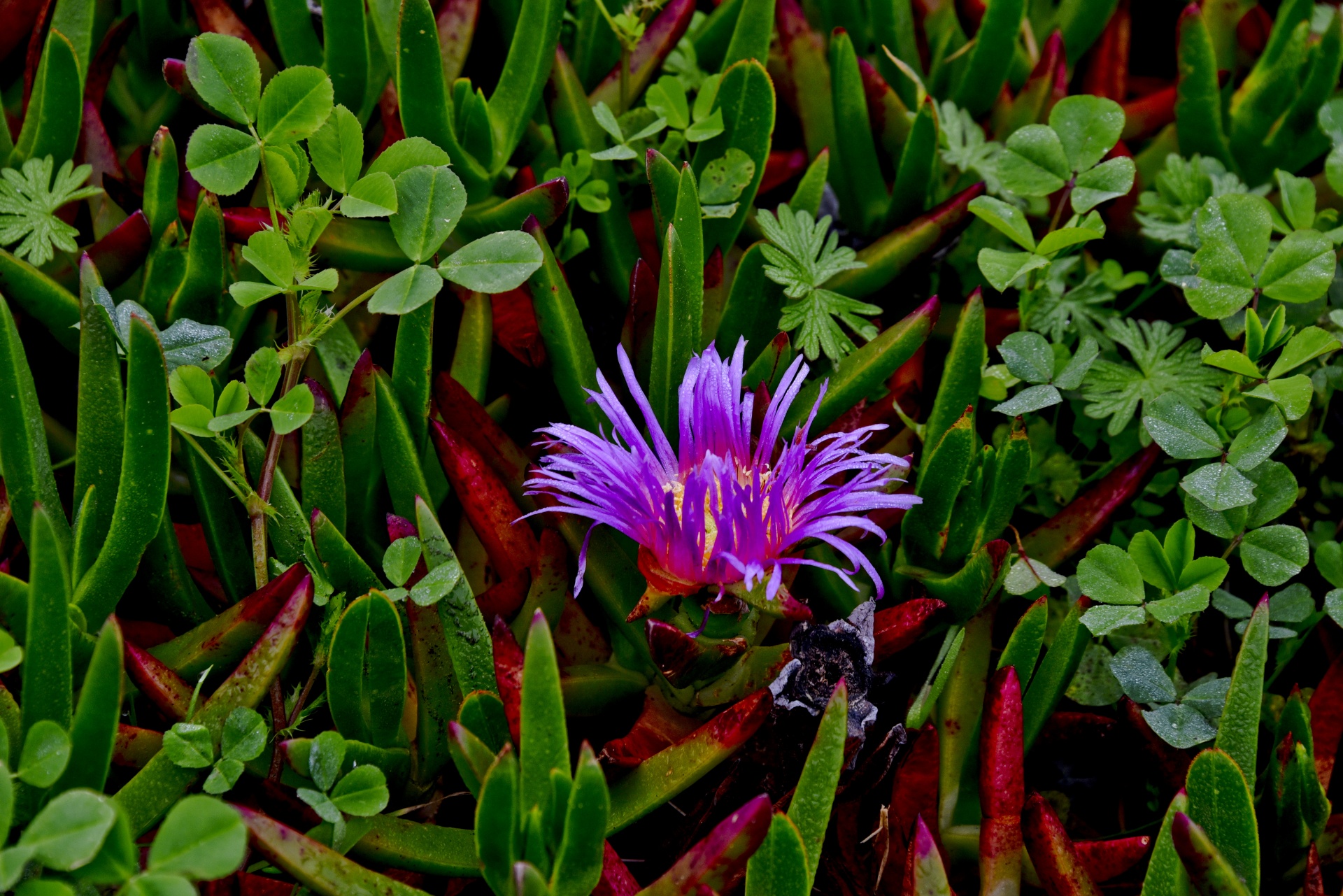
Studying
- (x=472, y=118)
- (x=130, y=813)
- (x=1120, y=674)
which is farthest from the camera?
(x=472, y=118)

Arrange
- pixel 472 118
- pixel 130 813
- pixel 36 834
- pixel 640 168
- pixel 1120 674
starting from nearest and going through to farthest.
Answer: pixel 36 834
pixel 130 813
pixel 1120 674
pixel 472 118
pixel 640 168

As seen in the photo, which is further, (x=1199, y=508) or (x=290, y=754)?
(x=1199, y=508)

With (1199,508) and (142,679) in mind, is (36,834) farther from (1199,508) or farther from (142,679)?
(1199,508)

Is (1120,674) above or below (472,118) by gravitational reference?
below

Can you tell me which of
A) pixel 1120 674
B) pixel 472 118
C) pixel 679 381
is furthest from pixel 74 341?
pixel 1120 674

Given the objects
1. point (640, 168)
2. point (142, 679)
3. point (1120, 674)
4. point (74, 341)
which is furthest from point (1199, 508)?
point (74, 341)

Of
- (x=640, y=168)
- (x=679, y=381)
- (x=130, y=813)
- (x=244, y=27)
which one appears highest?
(x=244, y=27)
